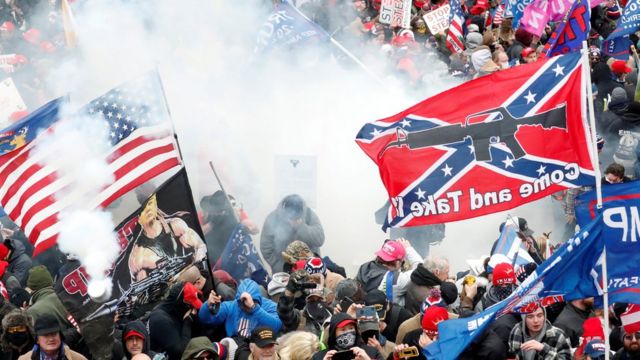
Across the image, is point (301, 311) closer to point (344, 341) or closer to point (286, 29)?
point (344, 341)

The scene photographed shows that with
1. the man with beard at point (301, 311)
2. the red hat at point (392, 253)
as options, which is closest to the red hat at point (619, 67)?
the red hat at point (392, 253)

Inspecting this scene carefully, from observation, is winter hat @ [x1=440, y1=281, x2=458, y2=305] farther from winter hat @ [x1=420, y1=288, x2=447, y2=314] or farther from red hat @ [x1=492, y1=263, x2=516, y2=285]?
red hat @ [x1=492, y1=263, x2=516, y2=285]

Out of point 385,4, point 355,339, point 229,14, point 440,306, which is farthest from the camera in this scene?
point 385,4

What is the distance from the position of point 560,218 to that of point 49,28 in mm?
11287

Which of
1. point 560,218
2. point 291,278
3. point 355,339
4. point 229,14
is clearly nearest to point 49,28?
point 229,14

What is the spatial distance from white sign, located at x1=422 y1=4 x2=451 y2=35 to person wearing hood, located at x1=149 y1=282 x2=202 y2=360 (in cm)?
1159

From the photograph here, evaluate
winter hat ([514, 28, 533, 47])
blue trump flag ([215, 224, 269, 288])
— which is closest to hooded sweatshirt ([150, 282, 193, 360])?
blue trump flag ([215, 224, 269, 288])

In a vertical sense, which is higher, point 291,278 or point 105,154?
point 105,154

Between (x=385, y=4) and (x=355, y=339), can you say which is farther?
(x=385, y=4)

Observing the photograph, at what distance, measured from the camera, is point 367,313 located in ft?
25.9

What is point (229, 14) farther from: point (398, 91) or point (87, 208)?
point (87, 208)

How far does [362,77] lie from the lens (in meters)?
15.4

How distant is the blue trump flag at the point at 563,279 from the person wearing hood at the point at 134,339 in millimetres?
2185

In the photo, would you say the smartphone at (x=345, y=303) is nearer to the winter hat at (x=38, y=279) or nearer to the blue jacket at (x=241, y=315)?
the blue jacket at (x=241, y=315)
